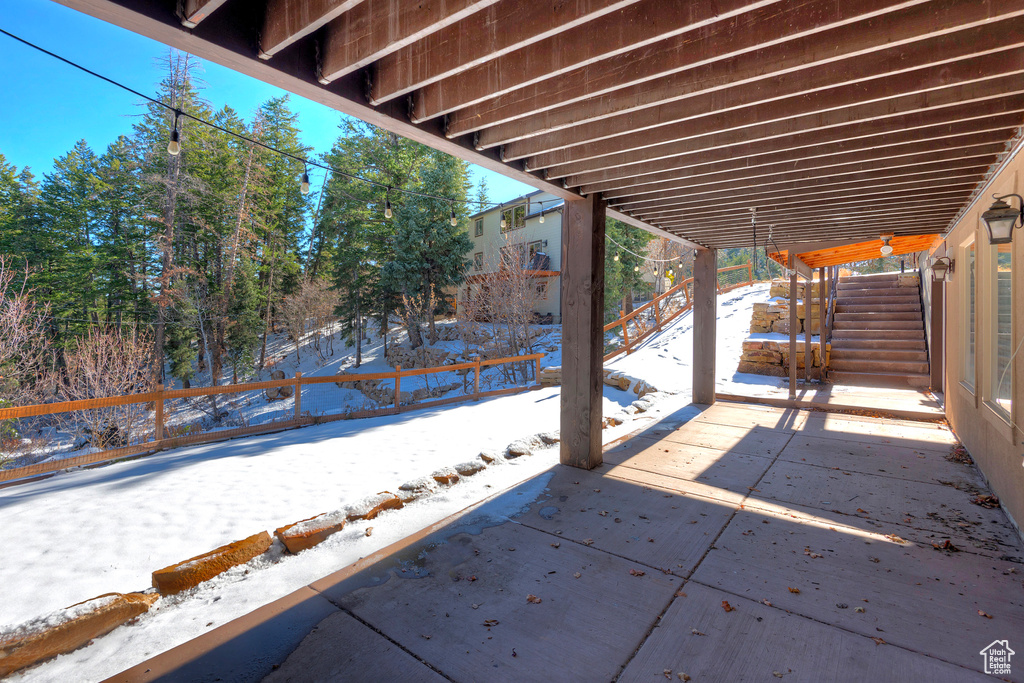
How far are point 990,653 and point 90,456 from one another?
7651 mm

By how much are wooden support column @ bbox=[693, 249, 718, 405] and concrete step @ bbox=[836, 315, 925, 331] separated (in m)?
5.50

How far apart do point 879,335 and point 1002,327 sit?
8177 mm

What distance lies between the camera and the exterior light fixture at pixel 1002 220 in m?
2.96

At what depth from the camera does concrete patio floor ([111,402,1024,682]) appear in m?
1.89

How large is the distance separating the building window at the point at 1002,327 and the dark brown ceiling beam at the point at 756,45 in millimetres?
2233

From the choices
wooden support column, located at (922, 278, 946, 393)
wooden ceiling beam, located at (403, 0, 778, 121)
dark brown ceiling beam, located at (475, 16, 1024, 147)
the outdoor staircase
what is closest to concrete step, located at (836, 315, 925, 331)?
the outdoor staircase

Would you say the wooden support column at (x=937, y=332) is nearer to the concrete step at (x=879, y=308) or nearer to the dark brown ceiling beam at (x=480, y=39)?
the concrete step at (x=879, y=308)

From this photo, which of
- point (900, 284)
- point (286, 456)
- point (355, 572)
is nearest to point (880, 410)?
point (900, 284)

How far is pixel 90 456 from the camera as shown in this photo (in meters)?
5.13

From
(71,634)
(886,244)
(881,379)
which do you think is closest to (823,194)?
(886,244)

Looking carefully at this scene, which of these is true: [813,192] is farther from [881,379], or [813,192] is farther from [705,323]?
[881,379]

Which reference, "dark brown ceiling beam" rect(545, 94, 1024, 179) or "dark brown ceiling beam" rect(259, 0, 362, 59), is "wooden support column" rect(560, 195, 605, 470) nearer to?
"dark brown ceiling beam" rect(545, 94, 1024, 179)

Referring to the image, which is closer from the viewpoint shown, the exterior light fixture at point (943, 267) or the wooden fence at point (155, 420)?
the wooden fence at point (155, 420)

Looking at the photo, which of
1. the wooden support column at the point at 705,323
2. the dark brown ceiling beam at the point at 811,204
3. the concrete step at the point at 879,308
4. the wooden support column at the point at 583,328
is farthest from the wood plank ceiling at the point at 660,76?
the concrete step at the point at 879,308
